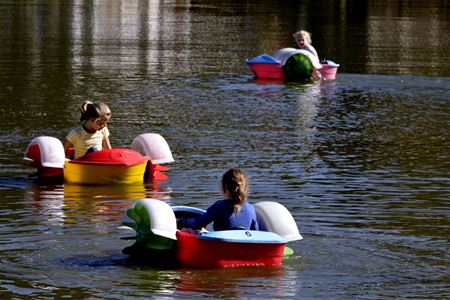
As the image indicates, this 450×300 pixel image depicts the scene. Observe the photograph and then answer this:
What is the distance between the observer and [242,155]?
17.5 m

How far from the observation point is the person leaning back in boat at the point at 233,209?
1092 centimetres

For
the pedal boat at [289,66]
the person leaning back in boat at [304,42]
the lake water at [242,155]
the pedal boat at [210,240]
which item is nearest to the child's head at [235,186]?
the pedal boat at [210,240]

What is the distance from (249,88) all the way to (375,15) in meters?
34.5

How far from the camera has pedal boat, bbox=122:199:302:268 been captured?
10.8 m

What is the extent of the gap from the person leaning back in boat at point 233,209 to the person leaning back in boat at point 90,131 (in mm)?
4095

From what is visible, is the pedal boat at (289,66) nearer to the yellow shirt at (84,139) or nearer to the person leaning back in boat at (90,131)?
the person leaning back in boat at (90,131)

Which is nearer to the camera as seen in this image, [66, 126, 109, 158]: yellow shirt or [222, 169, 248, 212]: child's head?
[222, 169, 248, 212]: child's head

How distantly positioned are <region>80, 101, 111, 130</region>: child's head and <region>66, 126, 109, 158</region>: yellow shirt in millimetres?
217

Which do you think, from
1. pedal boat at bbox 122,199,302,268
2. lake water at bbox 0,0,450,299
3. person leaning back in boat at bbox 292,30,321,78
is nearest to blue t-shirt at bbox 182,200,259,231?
pedal boat at bbox 122,199,302,268

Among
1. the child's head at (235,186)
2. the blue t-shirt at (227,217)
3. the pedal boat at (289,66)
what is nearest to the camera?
the child's head at (235,186)

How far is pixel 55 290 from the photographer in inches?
404

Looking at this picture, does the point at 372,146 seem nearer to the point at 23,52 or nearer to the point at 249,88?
the point at 249,88

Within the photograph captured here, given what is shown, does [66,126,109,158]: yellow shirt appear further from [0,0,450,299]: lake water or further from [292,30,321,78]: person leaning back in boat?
[292,30,321,78]: person leaning back in boat

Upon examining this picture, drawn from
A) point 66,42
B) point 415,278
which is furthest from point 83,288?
point 66,42
